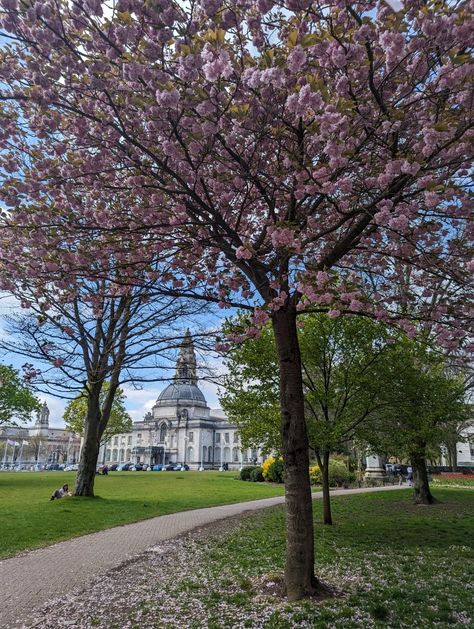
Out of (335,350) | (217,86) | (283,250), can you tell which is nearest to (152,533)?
(335,350)

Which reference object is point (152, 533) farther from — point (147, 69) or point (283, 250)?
point (147, 69)

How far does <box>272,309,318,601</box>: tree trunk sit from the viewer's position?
6.43 meters

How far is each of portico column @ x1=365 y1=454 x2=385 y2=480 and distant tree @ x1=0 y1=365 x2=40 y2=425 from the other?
26421 millimetres

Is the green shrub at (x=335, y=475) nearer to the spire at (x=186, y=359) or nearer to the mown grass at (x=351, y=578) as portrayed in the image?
the spire at (x=186, y=359)

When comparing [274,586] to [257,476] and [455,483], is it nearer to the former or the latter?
[455,483]

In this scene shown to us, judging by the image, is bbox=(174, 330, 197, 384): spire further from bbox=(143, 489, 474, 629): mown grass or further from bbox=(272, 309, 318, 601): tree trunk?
bbox=(272, 309, 318, 601): tree trunk

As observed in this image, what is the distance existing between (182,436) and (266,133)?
Answer: 121 m

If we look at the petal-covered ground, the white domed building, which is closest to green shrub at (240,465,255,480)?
the petal-covered ground

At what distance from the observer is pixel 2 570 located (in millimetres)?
8195

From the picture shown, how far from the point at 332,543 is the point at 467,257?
688 centimetres

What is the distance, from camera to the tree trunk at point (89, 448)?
19.9 metres

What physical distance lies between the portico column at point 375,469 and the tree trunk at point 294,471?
28.8 meters

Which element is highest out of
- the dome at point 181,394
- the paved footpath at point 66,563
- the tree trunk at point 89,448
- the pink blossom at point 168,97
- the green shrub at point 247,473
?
the dome at point 181,394

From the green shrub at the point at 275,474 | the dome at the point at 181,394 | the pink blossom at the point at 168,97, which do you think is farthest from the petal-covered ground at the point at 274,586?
the dome at the point at 181,394
